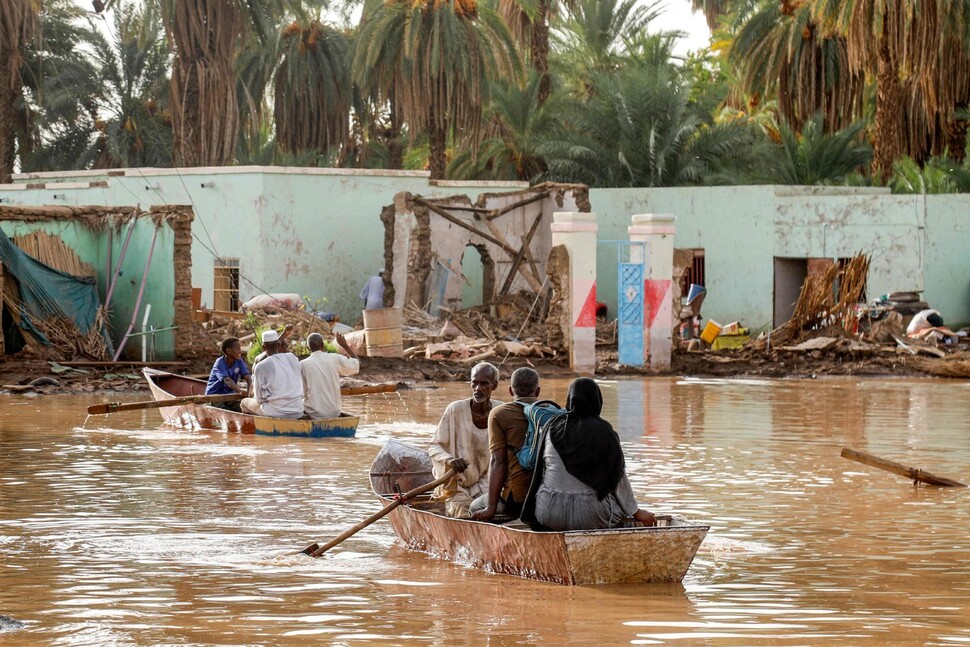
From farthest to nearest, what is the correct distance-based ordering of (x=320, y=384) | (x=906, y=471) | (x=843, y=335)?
(x=843, y=335)
(x=320, y=384)
(x=906, y=471)

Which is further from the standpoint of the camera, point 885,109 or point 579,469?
point 885,109

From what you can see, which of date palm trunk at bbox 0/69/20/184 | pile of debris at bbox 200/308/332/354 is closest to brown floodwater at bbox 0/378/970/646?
pile of debris at bbox 200/308/332/354

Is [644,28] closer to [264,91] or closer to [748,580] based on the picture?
[264,91]

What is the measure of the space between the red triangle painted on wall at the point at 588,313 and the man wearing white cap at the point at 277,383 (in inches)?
398

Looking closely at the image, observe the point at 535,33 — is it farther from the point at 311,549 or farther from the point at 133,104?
the point at 311,549

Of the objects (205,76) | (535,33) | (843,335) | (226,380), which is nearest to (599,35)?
(535,33)

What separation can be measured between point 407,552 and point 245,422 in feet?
21.7

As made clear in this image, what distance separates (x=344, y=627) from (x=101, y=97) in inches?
1788

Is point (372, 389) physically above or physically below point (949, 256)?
below

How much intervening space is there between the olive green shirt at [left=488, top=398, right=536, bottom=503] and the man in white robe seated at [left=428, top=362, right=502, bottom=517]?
48 centimetres

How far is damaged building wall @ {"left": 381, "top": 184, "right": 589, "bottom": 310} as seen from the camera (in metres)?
31.5

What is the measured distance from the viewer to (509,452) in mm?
9359

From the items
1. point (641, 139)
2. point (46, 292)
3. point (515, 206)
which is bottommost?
point (46, 292)

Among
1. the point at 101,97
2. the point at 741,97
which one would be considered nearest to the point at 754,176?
the point at 741,97
